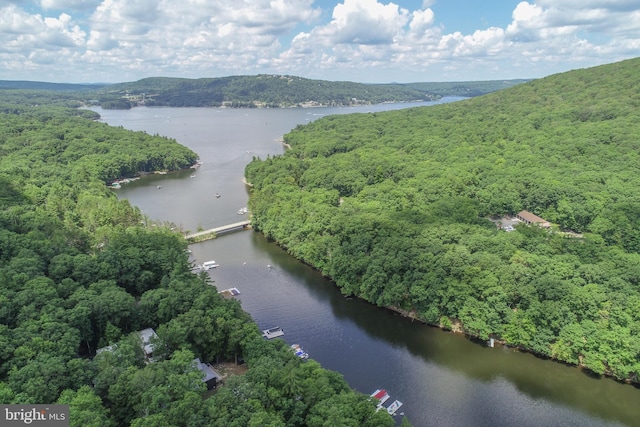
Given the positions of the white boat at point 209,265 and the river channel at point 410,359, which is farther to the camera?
the white boat at point 209,265

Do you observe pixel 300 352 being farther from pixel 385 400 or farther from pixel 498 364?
pixel 498 364

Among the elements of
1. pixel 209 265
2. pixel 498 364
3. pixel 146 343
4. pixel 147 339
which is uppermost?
pixel 146 343

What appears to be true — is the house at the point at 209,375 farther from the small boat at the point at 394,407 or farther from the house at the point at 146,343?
the small boat at the point at 394,407

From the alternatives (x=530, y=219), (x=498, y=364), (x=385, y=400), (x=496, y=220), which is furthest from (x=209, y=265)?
(x=530, y=219)

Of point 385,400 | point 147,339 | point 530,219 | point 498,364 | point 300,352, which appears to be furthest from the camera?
point 530,219

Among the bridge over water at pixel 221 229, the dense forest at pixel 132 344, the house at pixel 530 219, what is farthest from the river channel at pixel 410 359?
the house at pixel 530 219

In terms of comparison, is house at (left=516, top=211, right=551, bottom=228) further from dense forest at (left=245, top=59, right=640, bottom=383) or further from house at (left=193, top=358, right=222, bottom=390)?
house at (left=193, top=358, right=222, bottom=390)
